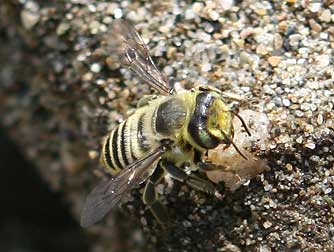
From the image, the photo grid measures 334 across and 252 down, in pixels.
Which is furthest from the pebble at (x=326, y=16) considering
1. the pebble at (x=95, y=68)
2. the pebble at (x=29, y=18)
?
the pebble at (x=29, y=18)

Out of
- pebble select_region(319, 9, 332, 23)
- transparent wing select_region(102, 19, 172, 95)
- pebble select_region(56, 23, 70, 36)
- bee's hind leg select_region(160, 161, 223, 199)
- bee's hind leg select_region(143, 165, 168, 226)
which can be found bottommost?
bee's hind leg select_region(143, 165, 168, 226)

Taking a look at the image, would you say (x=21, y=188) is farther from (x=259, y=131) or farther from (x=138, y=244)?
(x=259, y=131)

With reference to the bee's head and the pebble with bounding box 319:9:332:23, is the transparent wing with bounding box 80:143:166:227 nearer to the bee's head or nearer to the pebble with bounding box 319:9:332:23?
the bee's head

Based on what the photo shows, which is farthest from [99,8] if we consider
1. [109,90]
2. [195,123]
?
[195,123]

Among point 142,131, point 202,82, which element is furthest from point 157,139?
point 202,82

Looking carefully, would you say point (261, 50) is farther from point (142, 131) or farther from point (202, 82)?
point (142, 131)

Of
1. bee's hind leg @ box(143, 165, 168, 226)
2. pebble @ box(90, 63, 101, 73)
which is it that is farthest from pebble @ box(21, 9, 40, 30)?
bee's hind leg @ box(143, 165, 168, 226)
